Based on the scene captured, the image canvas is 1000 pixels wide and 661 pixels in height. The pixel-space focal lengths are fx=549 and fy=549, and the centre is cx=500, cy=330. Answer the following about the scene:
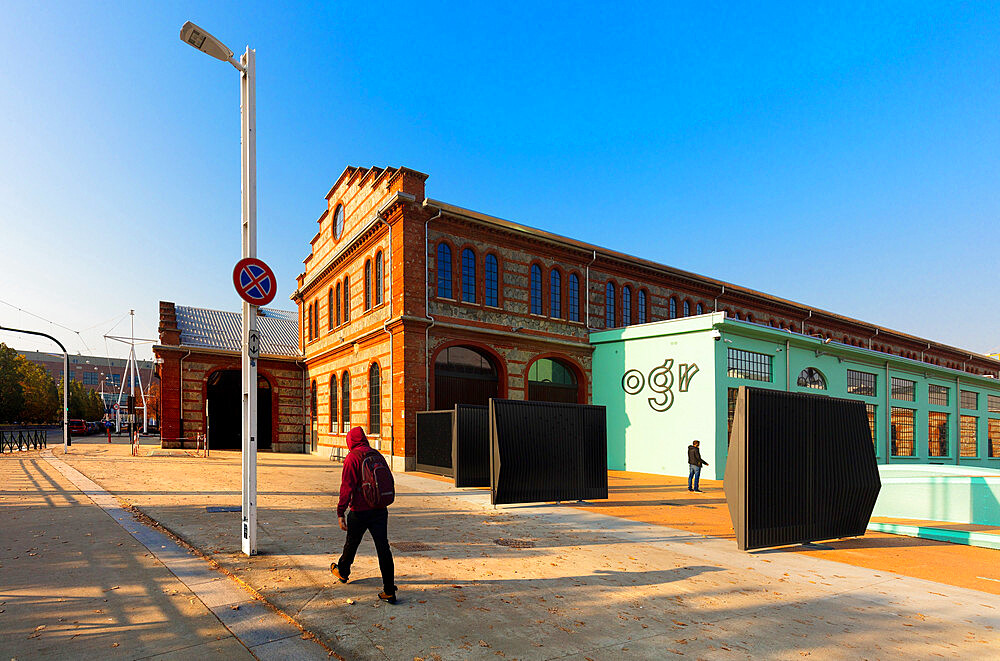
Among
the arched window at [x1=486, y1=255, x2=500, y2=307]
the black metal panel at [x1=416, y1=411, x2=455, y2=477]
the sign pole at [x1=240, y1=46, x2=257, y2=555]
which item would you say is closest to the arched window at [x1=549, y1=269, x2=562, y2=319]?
the arched window at [x1=486, y1=255, x2=500, y2=307]

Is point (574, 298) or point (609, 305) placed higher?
point (574, 298)

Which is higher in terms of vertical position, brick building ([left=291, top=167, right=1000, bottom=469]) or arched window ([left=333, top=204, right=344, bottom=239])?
arched window ([left=333, top=204, right=344, bottom=239])

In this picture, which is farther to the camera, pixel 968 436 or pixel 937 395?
pixel 968 436

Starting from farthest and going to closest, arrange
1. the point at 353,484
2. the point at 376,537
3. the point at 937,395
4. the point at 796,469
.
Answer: the point at 937,395, the point at 796,469, the point at 353,484, the point at 376,537

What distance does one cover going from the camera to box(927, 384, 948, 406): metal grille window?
29603 mm

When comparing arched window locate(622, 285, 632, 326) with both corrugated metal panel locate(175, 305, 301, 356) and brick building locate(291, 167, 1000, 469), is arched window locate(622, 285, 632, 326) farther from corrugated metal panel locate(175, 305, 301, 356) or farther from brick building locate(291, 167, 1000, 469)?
corrugated metal panel locate(175, 305, 301, 356)

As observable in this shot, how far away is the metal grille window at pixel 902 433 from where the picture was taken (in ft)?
Answer: 88.2

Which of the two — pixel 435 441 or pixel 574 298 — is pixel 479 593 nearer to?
pixel 435 441

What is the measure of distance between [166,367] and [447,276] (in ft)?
64.4

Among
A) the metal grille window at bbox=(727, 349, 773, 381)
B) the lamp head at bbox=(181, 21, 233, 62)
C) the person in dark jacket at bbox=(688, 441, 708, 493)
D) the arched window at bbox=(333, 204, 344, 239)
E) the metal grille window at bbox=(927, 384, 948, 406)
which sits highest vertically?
the arched window at bbox=(333, 204, 344, 239)

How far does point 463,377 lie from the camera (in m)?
21.9

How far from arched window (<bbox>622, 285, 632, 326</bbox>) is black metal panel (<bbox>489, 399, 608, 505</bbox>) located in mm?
13524

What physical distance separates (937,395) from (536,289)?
24.1 meters

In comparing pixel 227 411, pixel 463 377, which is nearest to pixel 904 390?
pixel 463 377
